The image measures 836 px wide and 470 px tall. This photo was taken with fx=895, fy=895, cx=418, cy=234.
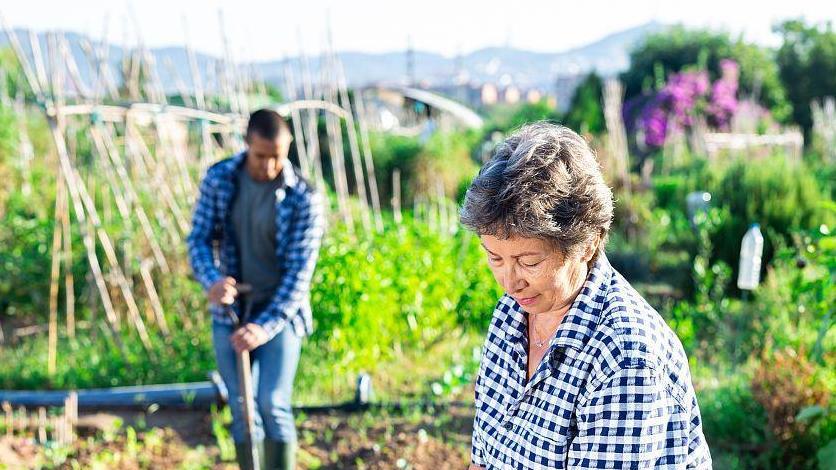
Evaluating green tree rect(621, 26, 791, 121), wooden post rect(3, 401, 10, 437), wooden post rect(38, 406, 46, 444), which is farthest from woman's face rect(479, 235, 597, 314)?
green tree rect(621, 26, 791, 121)

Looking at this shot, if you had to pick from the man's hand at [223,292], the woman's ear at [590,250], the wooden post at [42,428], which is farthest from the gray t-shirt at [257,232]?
the woman's ear at [590,250]

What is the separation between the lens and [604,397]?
137 cm

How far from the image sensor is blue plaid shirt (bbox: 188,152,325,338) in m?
3.04

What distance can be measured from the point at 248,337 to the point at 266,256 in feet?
1.12

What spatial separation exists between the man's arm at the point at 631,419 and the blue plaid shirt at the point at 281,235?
5.89 ft

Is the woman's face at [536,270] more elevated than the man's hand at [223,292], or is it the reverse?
the woman's face at [536,270]

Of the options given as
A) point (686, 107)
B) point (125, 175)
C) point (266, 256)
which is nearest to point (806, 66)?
point (686, 107)

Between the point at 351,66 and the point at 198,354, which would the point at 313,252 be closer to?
the point at 198,354

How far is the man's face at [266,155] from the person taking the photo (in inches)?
117

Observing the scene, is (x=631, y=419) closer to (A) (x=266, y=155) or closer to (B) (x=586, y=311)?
(B) (x=586, y=311)

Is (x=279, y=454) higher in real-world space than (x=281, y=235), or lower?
lower

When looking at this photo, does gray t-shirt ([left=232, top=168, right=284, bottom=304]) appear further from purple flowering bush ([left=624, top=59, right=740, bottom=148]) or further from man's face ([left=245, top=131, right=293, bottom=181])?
purple flowering bush ([left=624, top=59, right=740, bottom=148])

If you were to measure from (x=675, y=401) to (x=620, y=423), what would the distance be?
0.10 m

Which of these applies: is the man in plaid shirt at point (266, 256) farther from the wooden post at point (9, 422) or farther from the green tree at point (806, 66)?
the green tree at point (806, 66)
